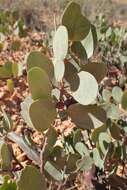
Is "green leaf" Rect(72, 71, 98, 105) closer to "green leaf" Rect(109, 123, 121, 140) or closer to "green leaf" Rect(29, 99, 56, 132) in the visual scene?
"green leaf" Rect(29, 99, 56, 132)

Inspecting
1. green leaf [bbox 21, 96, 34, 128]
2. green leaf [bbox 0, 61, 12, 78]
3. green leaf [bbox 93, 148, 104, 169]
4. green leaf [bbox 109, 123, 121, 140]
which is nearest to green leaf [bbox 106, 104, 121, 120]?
green leaf [bbox 109, 123, 121, 140]

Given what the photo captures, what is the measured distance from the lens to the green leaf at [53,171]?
186 cm

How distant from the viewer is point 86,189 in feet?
6.00

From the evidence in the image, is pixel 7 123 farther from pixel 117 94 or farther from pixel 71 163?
pixel 117 94

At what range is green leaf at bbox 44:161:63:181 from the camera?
1855 millimetres

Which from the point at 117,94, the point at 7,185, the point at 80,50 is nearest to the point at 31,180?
the point at 7,185

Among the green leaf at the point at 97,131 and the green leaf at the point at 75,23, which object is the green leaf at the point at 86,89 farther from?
the green leaf at the point at 97,131

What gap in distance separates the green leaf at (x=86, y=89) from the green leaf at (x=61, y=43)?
3.1 inches

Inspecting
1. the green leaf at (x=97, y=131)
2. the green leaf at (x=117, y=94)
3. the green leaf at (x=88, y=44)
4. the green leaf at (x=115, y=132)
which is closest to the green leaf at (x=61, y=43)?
the green leaf at (x=88, y=44)

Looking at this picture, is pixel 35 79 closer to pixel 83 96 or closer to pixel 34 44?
pixel 83 96

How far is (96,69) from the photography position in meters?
1.70

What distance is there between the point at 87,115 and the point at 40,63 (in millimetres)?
206

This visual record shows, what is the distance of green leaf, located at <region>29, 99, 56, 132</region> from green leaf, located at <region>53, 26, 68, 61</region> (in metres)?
0.13

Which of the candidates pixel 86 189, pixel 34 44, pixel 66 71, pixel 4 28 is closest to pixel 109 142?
pixel 86 189
